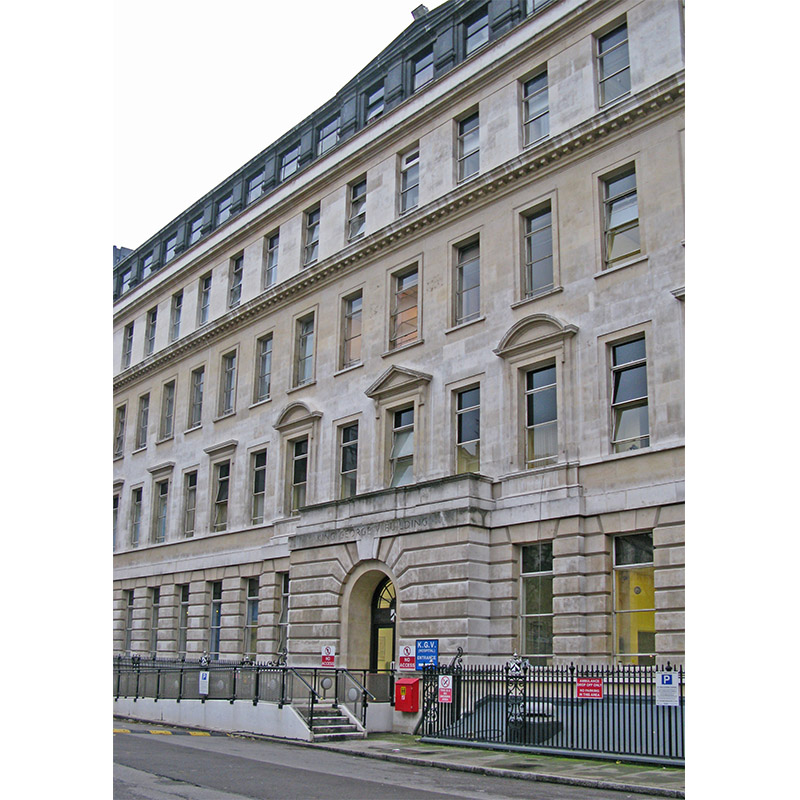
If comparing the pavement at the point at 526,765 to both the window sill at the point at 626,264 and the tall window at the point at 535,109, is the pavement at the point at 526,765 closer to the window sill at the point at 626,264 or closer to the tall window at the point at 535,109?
the window sill at the point at 626,264

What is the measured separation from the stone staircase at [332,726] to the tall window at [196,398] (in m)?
Answer: 19.2

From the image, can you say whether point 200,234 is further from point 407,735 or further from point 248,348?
point 407,735

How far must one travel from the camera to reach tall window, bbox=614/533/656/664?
68.9ft

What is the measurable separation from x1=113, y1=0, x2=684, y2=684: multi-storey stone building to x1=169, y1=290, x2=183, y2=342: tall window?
374 cm

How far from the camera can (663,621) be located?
66.1 feet

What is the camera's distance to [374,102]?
33719 millimetres

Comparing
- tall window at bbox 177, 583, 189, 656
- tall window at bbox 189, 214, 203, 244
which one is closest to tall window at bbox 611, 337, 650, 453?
tall window at bbox 177, 583, 189, 656

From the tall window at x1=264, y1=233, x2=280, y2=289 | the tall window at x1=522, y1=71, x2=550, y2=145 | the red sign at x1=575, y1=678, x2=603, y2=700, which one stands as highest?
the tall window at x1=522, y1=71, x2=550, y2=145

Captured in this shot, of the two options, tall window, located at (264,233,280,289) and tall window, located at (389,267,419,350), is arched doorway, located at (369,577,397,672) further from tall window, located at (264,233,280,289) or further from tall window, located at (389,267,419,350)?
tall window, located at (264,233,280,289)

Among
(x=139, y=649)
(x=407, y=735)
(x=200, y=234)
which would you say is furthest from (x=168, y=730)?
(x=200, y=234)

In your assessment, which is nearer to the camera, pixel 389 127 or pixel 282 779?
pixel 282 779

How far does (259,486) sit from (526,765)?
19660mm

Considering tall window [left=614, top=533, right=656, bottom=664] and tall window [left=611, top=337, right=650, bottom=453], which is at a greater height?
tall window [left=611, top=337, right=650, bottom=453]

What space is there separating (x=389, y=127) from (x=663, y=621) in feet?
64.2
